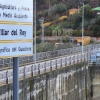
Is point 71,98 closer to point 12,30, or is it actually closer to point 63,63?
point 63,63

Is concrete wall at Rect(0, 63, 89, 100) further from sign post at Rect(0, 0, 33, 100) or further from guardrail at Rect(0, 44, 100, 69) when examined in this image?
sign post at Rect(0, 0, 33, 100)

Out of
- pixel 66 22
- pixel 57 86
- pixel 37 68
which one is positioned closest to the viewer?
pixel 37 68

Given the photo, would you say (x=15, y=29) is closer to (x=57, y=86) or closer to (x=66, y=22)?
(x=57, y=86)

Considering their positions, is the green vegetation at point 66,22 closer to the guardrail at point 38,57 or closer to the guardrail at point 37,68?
the guardrail at point 38,57

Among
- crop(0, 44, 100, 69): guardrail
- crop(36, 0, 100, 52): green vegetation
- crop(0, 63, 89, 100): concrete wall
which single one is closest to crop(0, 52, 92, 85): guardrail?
crop(0, 63, 89, 100): concrete wall

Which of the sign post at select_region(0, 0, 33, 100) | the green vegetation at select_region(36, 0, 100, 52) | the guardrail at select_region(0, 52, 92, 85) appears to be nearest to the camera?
the sign post at select_region(0, 0, 33, 100)

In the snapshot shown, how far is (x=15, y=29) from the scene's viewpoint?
5.69 meters

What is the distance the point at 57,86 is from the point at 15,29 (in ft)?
58.7

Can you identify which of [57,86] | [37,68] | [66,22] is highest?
[66,22]

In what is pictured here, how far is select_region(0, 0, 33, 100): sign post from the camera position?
17.9ft

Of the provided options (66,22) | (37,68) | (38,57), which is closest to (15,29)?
(37,68)

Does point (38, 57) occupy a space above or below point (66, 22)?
below

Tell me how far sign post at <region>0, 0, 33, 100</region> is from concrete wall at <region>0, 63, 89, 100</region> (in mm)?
9704

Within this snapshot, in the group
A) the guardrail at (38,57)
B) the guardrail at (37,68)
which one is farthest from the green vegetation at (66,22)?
the guardrail at (37,68)
